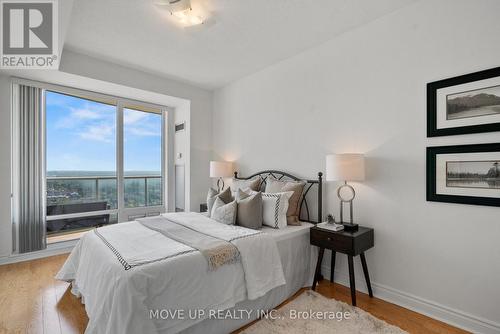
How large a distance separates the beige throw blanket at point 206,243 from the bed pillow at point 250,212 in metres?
0.52

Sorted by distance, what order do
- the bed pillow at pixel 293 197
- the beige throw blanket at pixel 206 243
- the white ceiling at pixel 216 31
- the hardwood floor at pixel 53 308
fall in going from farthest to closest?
1. the bed pillow at pixel 293 197
2. the white ceiling at pixel 216 31
3. the hardwood floor at pixel 53 308
4. the beige throw blanket at pixel 206 243

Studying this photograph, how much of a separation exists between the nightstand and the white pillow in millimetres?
349

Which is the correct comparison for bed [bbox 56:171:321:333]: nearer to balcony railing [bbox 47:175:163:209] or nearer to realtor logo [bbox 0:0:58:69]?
balcony railing [bbox 47:175:163:209]

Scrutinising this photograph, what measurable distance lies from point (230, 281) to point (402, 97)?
226cm

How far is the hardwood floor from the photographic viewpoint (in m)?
2.00

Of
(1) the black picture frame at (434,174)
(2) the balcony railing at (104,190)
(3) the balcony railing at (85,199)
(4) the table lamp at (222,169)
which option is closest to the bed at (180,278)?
(1) the black picture frame at (434,174)

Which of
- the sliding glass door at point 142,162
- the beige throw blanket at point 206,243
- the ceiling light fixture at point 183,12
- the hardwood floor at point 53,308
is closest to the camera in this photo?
the beige throw blanket at point 206,243

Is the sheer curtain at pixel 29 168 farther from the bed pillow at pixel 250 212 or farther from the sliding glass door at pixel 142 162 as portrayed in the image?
the bed pillow at pixel 250 212

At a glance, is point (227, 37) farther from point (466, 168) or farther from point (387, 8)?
point (466, 168)

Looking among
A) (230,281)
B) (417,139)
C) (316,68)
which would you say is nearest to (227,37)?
(316,68)

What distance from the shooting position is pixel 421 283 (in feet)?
7.30

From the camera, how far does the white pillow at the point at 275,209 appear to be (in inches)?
106

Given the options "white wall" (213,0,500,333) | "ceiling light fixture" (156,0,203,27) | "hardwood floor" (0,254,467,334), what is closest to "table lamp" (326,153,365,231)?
"white wall" (213,0,500,333)

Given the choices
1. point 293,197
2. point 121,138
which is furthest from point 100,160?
point 293,197
